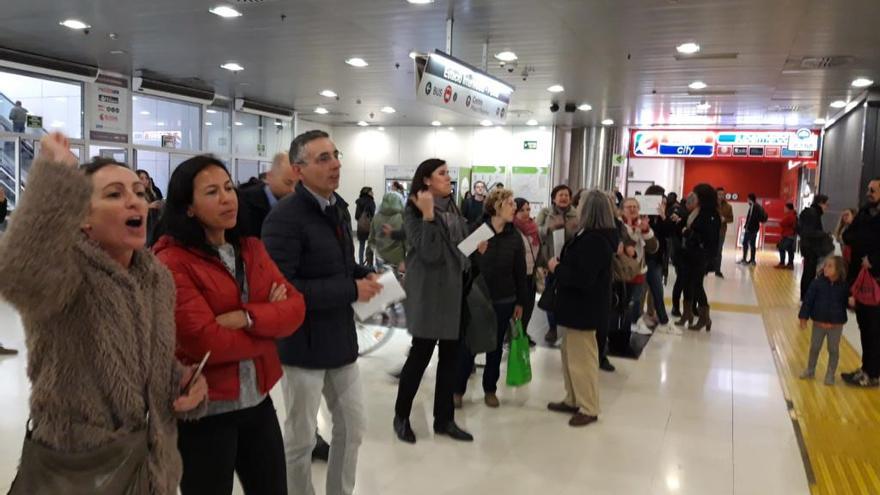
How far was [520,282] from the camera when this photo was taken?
171 inches

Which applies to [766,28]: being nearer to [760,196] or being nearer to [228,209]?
[228,209]

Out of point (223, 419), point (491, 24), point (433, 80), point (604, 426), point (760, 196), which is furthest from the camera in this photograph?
point (760, 196)

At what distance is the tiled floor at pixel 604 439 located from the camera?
3.32m

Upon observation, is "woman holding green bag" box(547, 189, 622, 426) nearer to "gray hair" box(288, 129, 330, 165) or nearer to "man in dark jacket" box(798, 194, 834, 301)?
"gray hair" box(288, 129, 330, 165)

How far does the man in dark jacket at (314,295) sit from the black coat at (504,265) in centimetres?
177

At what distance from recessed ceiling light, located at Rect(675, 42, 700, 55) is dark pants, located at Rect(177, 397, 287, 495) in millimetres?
7117

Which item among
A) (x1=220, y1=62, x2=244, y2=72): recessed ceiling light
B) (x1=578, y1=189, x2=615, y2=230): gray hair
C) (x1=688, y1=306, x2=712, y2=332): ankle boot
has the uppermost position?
(x1=220, y1=62, x2=244, y2=72): recessed ceiling light

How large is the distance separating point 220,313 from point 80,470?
1.80ft

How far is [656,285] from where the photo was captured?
708cm

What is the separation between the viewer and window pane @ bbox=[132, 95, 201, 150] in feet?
38.8

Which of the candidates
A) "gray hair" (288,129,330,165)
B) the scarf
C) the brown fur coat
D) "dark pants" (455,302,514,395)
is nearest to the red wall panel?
the scarf

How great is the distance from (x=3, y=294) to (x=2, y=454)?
2.78m

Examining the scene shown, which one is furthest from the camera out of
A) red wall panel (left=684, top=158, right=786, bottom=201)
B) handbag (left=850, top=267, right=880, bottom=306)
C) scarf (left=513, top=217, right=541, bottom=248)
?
red wall panel (left=684, top=158, right=786, bottom=201)

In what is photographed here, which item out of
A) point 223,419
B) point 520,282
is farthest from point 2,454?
point 520,282
